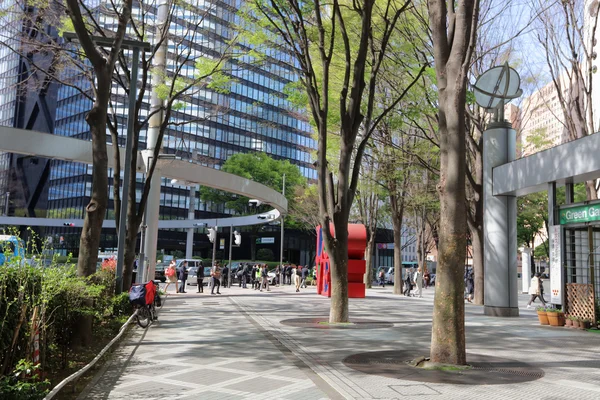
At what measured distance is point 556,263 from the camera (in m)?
15.9

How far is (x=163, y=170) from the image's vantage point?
76.7ft

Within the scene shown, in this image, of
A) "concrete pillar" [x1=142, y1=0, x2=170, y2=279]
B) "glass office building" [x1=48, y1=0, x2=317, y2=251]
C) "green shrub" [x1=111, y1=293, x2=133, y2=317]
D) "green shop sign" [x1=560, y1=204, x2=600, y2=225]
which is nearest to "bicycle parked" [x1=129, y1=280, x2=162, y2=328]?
"green shrub" [x1=111, y1=293, x2=133, y2=317]

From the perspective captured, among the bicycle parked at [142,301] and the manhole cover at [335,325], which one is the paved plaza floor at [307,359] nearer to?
the manhole cover at [335,325]

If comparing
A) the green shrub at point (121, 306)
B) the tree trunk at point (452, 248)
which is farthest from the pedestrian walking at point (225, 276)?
the tree trunk at point (452, 248)

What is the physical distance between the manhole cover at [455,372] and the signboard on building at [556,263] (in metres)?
7.47

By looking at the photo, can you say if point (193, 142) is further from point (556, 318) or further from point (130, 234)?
point (556, 318)

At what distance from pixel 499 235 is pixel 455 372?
11.0 meters

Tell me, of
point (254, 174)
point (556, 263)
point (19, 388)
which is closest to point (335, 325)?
point (556, 263)

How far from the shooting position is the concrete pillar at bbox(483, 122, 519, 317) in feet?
58.7

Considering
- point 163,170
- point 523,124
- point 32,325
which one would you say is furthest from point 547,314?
point 163,170

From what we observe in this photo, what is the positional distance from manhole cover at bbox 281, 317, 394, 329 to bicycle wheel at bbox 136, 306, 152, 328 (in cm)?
353

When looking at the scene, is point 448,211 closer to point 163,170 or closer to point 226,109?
point 226,109

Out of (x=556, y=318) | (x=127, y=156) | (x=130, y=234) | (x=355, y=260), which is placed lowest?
(x=556, y=318)

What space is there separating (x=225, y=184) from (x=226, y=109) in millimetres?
7481
